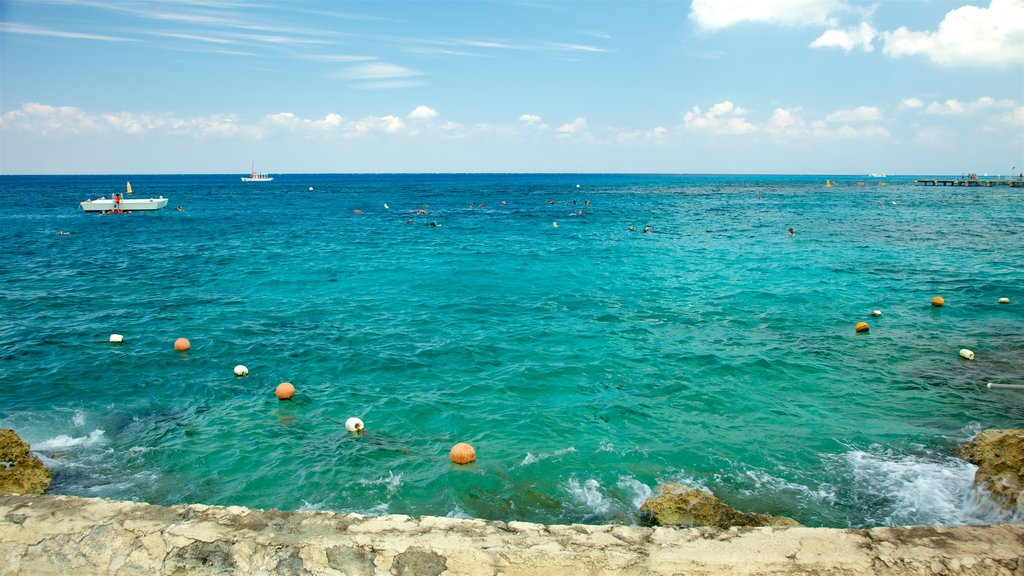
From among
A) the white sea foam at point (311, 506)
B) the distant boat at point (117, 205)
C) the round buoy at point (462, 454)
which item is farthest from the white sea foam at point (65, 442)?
the distant boat at point (117, 205)

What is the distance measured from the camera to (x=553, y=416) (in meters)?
12.9

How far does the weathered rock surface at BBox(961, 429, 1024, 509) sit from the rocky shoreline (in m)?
2.29

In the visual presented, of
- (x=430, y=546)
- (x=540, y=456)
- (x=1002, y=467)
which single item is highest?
(x=430, y=546)

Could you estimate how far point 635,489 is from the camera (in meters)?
10.1

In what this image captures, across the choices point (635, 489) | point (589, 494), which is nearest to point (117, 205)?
point (589, 494)

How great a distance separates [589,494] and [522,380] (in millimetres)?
5285

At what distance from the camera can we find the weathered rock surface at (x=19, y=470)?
926 centimetres

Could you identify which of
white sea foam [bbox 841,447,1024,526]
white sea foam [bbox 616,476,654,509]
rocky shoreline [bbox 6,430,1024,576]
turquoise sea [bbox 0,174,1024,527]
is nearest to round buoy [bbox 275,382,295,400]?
turquoise sea [bbox 0,174,1024,527]

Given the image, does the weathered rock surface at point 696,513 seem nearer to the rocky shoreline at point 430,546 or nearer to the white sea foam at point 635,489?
the white sea foam at point 635,489

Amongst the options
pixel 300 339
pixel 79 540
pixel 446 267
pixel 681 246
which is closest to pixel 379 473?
pixel 79 540

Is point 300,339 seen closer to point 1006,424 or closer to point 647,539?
point 647,539

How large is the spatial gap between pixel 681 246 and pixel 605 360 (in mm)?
25147

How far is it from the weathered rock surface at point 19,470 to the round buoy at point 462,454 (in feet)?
22.9

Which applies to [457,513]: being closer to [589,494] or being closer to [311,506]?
[589,494]
